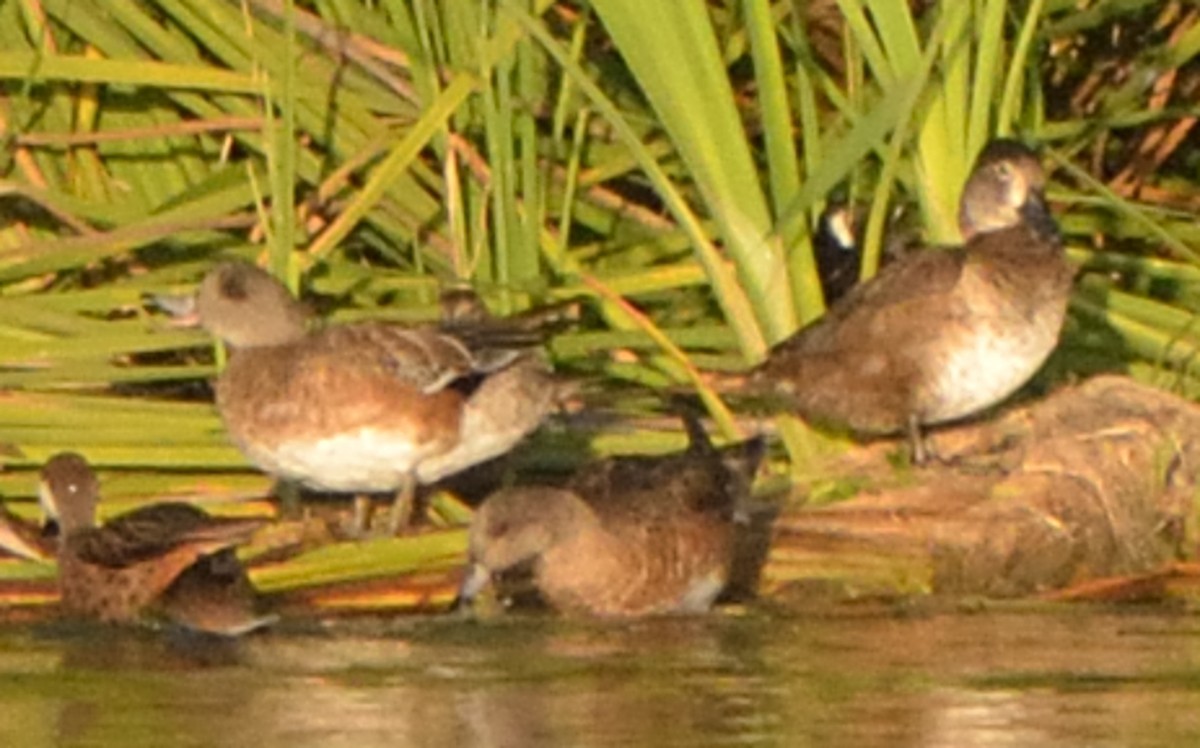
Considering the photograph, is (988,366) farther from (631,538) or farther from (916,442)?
(631,538)

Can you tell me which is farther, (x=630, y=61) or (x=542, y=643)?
(x=630, y=61)

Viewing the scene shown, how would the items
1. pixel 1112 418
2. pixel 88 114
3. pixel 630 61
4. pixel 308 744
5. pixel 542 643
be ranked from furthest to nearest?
pixel 88 114
pixel 1112 418
pixel 630 61
pixel 542 643
pixel 308 744

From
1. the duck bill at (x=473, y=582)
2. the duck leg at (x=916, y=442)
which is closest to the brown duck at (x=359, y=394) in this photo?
the duck bill at (x=473, y=582)

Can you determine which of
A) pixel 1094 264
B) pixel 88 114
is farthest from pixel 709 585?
pixel 88 114

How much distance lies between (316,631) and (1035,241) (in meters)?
2.33

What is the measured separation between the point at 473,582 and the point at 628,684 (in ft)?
2.98

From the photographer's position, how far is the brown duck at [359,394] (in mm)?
8844

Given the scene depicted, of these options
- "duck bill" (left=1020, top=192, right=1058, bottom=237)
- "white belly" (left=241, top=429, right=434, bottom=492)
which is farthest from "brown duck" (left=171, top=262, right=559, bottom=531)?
"duck bill" (left=1020, top=192, right=1058, bottom=237)

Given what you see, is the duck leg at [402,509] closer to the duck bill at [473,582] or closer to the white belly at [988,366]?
the duck bill at [473,582]

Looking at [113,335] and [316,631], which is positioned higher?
[113,335]

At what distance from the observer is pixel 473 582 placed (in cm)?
839

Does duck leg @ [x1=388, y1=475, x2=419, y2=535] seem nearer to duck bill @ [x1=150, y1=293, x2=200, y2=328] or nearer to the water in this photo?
the water

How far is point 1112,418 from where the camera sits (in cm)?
944

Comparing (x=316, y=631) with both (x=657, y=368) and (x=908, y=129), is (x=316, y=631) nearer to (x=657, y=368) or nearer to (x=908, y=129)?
(x=657, y=368)
